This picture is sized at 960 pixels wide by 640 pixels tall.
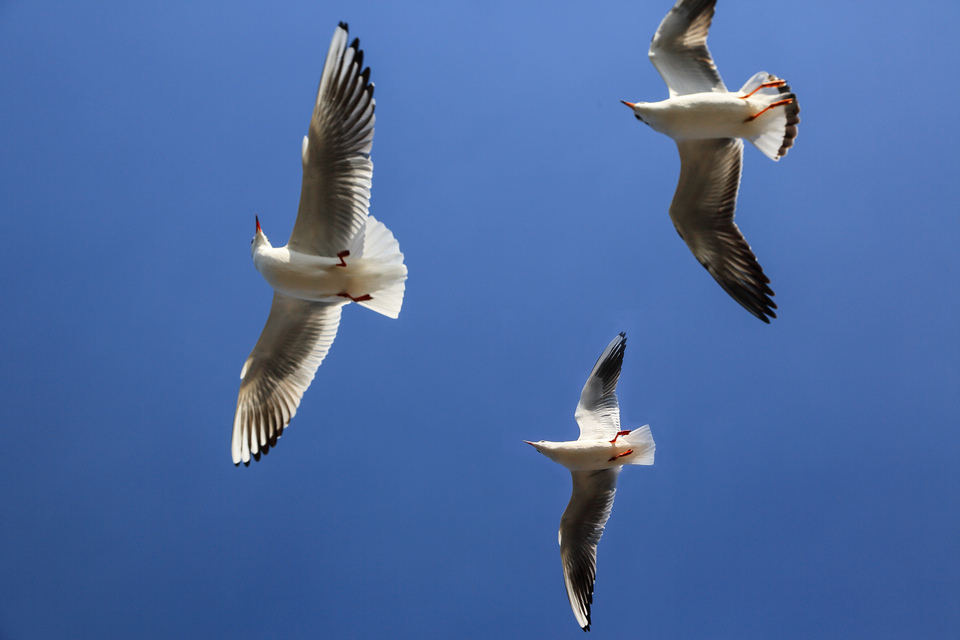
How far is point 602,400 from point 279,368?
54.8 inches

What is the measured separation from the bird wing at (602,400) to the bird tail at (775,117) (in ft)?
3.32

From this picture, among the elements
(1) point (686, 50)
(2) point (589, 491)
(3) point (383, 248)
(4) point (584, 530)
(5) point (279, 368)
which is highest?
(1) point (686, 50)

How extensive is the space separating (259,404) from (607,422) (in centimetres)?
147

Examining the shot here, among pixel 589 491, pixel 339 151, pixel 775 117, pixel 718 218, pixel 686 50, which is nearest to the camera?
pixel 339 151

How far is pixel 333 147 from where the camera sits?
2117mm

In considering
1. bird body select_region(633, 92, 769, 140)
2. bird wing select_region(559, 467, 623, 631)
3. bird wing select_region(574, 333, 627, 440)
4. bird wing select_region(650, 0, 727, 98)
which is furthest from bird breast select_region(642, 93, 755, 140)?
bird wing select_region(559, 467, 623, 631)

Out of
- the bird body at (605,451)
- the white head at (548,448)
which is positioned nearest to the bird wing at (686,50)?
the bird body at (605,451)

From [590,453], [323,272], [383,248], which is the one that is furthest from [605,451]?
[323,272]

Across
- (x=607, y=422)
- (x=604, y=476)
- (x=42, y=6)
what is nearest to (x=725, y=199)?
(x=607, y=422)

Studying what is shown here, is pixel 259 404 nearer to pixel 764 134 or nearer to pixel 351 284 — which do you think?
pixel 351 284

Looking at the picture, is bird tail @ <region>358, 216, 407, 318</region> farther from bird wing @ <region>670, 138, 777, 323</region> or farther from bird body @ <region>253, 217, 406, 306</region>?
bird wing @ <region>670, 138, 777, 323</region>

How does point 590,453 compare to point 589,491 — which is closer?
point 590,453

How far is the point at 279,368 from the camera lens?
2586mm

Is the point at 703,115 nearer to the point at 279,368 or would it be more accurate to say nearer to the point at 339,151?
the point at 339,151
